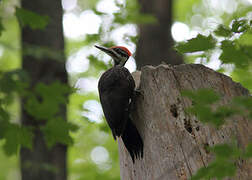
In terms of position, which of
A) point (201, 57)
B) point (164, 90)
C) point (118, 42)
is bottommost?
point (164, 90)

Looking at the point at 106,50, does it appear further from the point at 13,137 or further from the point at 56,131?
the point at 13,137

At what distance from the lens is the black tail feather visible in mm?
2786

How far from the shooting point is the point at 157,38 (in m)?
6.33

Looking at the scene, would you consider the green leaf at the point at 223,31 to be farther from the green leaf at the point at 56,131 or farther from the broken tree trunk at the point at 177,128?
the green leaf at the point at 56,131

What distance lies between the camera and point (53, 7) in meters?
4.96

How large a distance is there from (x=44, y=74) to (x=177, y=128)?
266cm

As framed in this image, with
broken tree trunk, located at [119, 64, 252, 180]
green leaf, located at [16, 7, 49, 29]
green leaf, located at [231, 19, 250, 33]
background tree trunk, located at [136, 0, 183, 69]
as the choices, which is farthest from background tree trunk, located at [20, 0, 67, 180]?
green leaf, located at [231, 19, 250, 33]

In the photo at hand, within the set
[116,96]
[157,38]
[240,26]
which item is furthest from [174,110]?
[157,38]

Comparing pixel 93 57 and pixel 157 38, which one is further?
pixel 157 38

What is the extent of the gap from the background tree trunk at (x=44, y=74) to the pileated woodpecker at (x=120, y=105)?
1.39 metres

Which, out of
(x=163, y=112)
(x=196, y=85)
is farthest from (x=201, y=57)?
(x=163, y=112)

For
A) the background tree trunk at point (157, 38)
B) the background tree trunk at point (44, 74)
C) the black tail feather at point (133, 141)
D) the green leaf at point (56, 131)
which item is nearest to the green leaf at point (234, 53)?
Answer: the black tail feather at point (133, 141)

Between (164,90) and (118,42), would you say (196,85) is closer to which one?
(164,90)

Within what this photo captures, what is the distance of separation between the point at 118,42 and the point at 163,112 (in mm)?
1830
